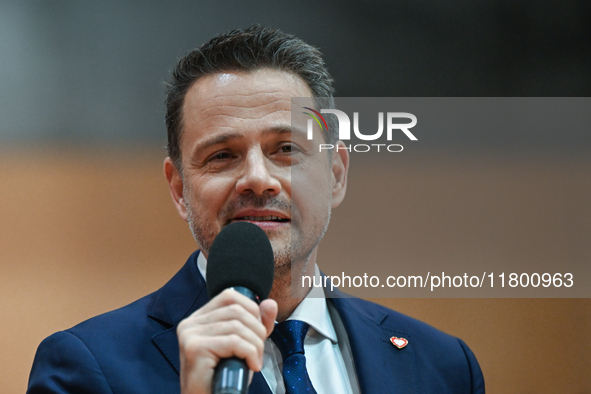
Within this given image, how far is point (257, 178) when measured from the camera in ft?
5.72

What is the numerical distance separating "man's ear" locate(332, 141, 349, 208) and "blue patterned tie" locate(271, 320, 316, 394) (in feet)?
1.77

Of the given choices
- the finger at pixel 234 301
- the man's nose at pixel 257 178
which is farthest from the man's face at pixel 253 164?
the finger at pixel 234 301

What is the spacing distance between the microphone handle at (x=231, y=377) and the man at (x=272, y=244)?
696mm

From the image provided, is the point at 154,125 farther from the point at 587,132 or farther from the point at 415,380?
the point at 587,132

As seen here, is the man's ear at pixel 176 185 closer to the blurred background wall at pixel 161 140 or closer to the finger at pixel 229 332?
the blurred background wall at pixel 161 140

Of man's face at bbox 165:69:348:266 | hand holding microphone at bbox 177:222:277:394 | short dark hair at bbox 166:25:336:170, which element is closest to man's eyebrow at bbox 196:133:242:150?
man's face at bbox 165:69:348:266

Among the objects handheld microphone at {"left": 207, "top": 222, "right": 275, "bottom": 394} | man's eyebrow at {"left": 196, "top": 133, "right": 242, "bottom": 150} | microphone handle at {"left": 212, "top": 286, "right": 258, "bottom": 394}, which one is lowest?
microphone handle at {"left": 212, "top": 286, "right": 258, "bottom": 394}

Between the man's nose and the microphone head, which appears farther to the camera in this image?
the man's nose

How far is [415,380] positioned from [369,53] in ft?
5.64

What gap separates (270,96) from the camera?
1966 mm

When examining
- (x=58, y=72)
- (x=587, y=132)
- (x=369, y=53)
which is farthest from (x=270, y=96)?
(x=587, y=132)

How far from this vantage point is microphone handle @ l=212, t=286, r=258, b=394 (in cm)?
91

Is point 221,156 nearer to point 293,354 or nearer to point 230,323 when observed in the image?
point 293,354

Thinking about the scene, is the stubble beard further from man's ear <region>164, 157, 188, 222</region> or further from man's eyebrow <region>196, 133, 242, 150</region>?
man's eyebrow <region>196, 133, 242, 150</region>
